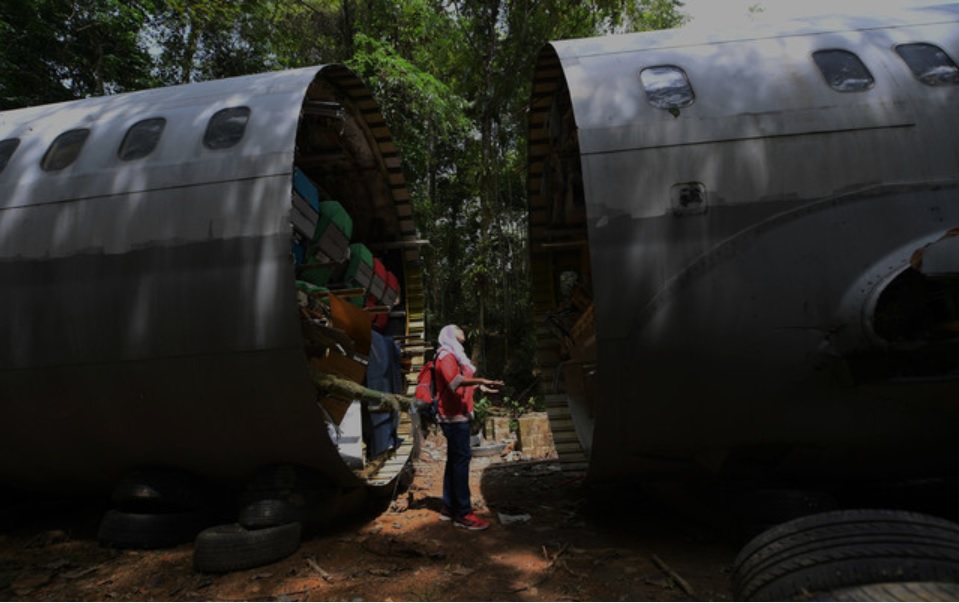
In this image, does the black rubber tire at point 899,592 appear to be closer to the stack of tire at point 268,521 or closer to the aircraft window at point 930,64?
the aircraft window at point 930,64

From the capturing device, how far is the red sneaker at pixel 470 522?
6.24 metres

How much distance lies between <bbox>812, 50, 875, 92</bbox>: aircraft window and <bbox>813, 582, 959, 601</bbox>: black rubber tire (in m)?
3.84

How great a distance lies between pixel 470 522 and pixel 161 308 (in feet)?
12.2

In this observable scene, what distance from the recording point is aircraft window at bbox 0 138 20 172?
608 centimetres

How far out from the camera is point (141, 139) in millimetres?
5777

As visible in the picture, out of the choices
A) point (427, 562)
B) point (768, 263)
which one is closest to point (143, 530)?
point (427, 562)

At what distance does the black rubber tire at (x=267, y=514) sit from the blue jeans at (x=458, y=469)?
1.71m

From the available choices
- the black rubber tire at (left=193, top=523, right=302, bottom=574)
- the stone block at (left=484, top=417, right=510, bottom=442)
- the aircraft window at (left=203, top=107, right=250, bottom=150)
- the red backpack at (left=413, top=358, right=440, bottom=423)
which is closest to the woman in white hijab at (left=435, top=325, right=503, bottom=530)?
the red backpack at (left=413, top=358, right=440, bottom=423)

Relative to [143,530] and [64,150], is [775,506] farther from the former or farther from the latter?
[64,150]

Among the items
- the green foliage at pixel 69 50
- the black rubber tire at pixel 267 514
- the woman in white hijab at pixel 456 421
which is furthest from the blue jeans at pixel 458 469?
the green foliage at pixel 69 50

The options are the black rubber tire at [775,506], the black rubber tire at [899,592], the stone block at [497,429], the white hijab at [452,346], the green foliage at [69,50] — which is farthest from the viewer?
the green foliage at [69,50]

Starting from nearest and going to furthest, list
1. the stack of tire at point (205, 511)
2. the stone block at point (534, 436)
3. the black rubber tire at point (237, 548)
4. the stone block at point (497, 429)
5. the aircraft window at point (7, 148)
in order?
the black rubber tire at point (237, 548), the stack of tire at point (205, 511), the aircraft window at point (7, 148), the stone block at point (534, 436), the stone block at point (497, 429)

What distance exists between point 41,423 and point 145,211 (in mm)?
2290

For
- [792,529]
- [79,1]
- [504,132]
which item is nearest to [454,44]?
[504,132]
